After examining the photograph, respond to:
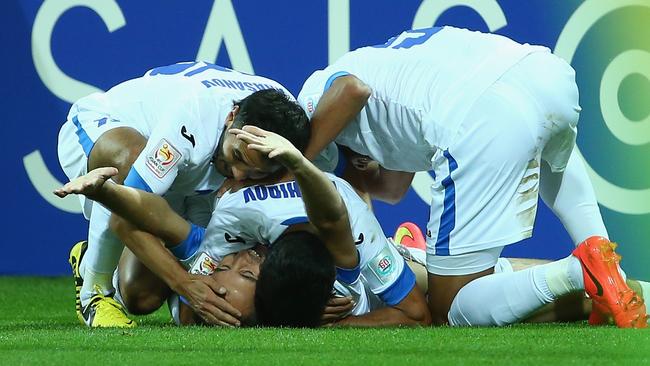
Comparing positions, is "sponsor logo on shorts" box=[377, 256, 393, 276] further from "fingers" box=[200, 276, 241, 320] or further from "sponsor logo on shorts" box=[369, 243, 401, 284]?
"fingers" box=[200, 276, 241, 320]

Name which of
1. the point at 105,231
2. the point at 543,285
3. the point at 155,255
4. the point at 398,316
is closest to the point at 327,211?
the point at 398,316

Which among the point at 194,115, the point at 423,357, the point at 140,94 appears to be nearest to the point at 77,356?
the point at 423,357

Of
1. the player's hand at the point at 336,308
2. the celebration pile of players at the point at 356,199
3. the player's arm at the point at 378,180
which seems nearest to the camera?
the celebration pile of players at the point at 356,199

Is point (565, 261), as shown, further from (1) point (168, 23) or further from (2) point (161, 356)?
(1) point (168, 23)

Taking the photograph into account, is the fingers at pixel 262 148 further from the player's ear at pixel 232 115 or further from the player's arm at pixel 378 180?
the player's arm at pixel 378 180

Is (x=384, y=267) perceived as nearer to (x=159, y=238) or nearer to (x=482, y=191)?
(x=482, y=191)

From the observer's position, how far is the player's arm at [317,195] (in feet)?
13.7

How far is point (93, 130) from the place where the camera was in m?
5.42

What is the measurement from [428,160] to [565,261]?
0.89m

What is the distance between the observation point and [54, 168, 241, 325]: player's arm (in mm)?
4473

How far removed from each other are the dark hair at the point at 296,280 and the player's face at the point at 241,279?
0.04 meters

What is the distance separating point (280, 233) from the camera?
4570 mm

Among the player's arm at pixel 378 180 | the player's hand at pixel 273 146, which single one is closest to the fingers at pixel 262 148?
the player's hand at pixel 273 146

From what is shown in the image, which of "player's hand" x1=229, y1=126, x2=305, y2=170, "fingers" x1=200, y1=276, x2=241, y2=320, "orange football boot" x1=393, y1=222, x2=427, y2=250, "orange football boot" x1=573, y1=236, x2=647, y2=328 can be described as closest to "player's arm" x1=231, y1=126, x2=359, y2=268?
"player's hand" x1=229, y1=126, x2=305, y2=170
